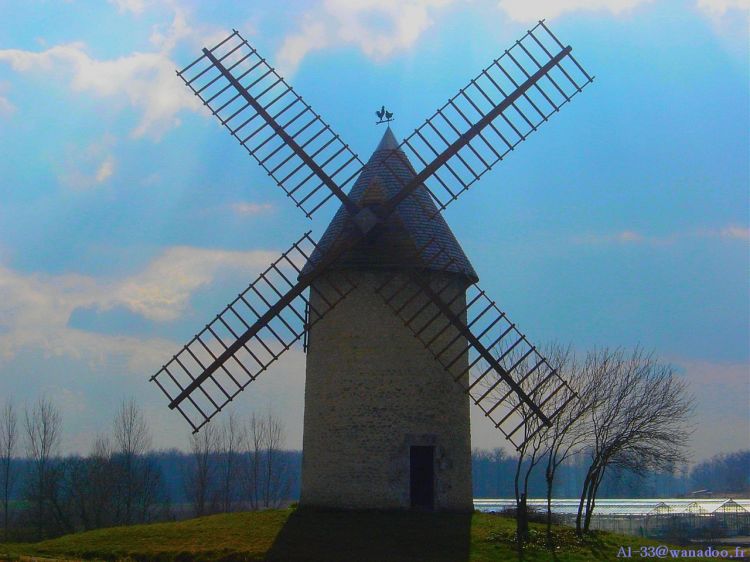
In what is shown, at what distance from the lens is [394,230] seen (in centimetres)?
2094

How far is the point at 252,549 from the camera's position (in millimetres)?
17594

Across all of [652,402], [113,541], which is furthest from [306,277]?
[652,402]

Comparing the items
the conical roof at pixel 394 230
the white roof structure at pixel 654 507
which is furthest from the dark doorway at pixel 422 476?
the white roof structure at pixel 654 507

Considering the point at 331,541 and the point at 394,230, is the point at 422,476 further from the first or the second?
the point at 394,230

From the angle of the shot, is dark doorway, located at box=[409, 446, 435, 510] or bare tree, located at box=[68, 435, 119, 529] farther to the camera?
bare tree, located at box=[68, 435, 119, 529]

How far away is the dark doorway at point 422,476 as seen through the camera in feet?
68.1

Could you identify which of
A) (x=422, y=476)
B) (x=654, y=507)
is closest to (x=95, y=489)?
(x=422, y=476)

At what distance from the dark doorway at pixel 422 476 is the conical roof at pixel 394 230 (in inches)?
179

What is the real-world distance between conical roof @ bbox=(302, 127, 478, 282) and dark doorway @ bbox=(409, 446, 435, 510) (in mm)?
4540

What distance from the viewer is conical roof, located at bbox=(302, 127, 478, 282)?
20.7 metres

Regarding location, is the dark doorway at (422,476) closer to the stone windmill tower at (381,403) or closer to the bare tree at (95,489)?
the stone windmill tower at (381,403)

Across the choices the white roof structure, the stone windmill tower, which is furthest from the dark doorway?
the white roof structure

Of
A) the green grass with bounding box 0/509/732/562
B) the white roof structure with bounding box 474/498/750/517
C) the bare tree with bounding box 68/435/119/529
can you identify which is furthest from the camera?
the white roof structure with bounding box 474/498/750/517

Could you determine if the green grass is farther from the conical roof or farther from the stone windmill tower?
the conical roof
